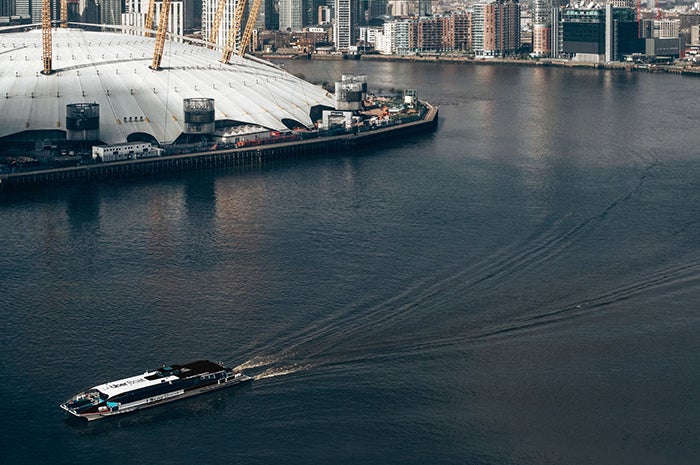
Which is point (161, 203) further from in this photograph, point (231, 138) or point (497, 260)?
point (497, 260)

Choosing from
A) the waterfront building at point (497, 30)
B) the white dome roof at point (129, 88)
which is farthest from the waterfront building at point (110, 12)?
the white dome roof at point (129, 88)

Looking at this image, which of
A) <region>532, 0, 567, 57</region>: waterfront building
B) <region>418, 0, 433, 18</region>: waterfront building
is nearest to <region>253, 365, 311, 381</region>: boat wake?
<region>532, 0, 567, 57</region>: waterfront building

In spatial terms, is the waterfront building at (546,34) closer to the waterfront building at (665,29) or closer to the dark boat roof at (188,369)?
the waterfront building at (665,29)

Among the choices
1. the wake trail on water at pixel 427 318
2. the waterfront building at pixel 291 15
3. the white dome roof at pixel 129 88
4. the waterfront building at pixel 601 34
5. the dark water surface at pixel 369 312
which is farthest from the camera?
the waterfront building at pixel 291 15

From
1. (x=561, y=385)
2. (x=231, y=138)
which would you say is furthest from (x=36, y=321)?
(x=231, y=138)

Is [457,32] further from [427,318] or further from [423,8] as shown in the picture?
[427,318]

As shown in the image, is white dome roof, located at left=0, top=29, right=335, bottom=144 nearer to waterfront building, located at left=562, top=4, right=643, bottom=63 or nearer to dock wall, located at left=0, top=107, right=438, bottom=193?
dock wall, located at left=0, top=107, right=438, bottom=193
